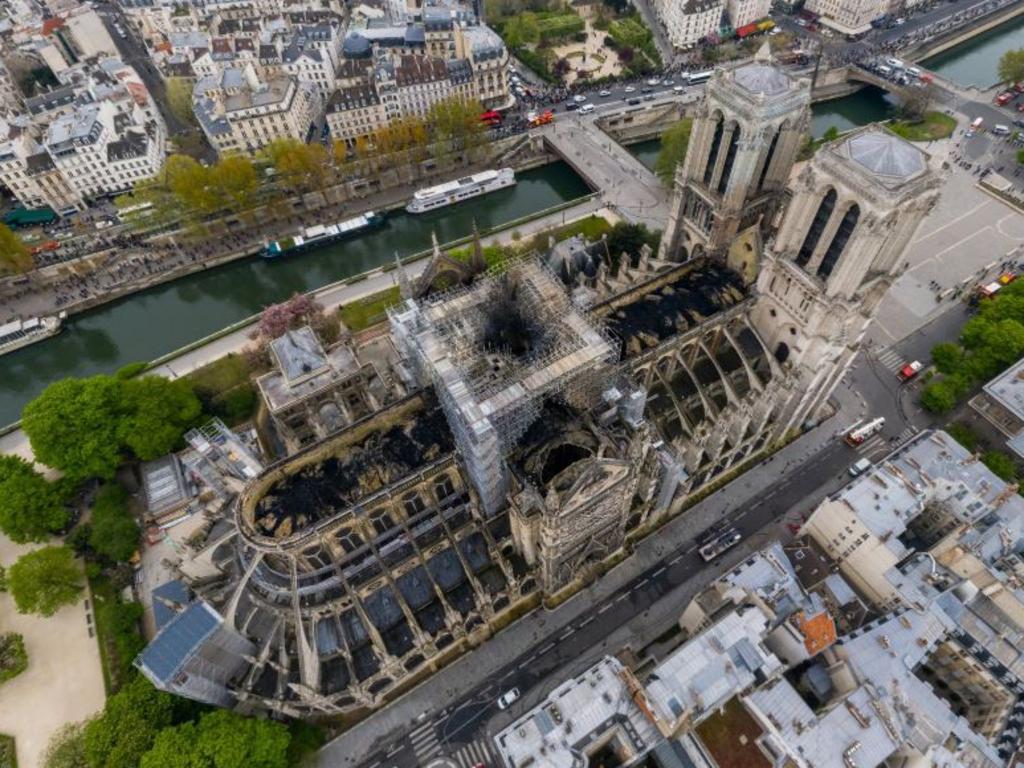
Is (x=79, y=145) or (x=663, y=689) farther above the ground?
(x=79, y=145)

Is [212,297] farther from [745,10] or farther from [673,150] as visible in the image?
[745,10]

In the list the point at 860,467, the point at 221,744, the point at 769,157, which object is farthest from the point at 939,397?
the point at 221,744

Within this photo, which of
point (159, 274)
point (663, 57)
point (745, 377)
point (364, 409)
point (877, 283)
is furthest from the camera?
point (663, 57)

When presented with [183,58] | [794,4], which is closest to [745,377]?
[183,58]

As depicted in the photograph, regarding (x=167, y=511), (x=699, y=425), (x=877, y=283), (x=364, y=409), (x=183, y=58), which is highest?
(x=877, y=283)

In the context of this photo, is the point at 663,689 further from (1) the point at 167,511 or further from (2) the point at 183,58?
(2) the point at 183,58

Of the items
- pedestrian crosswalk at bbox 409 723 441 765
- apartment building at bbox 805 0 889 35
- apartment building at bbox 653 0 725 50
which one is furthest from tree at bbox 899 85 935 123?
pedestrian crosswalk at bbox 409 723 441 765
